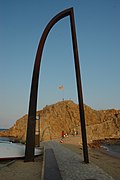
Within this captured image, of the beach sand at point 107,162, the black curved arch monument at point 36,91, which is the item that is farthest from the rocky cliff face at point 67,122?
the black curved arch monument at point 36,91

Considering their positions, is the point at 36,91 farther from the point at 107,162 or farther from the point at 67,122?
the point at 67,122

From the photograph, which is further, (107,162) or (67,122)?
(67,122)

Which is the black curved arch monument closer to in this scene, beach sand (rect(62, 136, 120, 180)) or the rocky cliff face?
beach sand (rect(62, 136, 120, 180))

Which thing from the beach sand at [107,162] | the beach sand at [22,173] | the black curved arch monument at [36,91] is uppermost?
the black curved arch monument at [36,91]

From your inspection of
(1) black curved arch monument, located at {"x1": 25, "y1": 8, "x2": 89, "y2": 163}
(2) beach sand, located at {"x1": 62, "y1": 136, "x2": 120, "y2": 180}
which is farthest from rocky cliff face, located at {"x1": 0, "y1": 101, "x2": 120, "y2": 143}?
(1) black curved arch monument, located at {"x1": 25, "y1": 8, "x2": 89, "y2": 163}

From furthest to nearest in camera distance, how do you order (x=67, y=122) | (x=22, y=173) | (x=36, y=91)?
(x=67, y=122)
(x=36, y=91)
(x=22, y=173)

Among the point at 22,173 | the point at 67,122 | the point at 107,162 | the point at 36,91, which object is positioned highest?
the point at 67,122

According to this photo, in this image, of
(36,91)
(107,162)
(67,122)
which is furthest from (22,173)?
(67,122)

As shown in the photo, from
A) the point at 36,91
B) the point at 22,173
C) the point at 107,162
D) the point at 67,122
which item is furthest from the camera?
the point at 67,122

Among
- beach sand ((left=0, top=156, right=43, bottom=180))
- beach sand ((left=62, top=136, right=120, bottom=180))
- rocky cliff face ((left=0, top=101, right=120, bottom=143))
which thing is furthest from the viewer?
rocky cliff face ((left=0, top=101, right=120, bottom=143))

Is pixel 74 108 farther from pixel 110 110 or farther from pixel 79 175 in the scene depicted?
pixel 79 175

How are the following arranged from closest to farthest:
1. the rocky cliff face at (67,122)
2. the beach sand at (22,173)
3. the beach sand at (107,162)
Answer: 1. the beach sand at (22,173)
2. the beach sand at (107,162)
3. the rocky cliff face at (67,122)

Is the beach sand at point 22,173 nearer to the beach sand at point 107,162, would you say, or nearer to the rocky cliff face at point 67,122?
the beach sand at point 107,162

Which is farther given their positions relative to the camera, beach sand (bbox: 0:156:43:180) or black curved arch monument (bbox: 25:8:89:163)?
black curved arch monument (bbox: 25:8:89:163)
